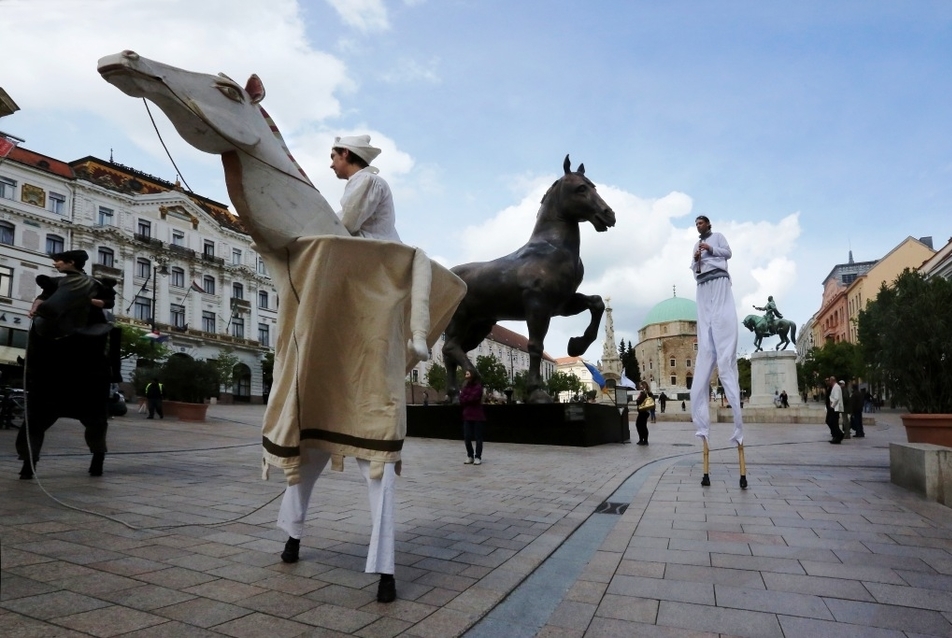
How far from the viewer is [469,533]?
4.08m

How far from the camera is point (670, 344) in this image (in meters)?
124

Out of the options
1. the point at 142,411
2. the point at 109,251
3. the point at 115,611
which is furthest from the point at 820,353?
the point at 115,611

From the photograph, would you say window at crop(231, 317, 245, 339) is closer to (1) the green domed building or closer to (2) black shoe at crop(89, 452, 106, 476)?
(2) black shoe at crop(89, 452, 106, 476)

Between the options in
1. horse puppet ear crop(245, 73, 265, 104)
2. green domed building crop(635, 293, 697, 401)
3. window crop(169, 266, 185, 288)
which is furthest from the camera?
green domed building crop(635, 293, 697, 401)

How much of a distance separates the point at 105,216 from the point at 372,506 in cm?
5471

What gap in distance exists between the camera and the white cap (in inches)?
135

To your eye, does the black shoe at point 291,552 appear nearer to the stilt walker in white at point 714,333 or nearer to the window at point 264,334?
the stilt walker in white at point 714,333

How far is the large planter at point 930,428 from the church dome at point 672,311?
402 feet

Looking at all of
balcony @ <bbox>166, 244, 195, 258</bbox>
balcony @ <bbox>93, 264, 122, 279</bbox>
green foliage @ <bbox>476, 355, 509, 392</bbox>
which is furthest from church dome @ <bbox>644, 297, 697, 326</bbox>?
balcony @ <bbox>93, 264, 122, 279</bbox>

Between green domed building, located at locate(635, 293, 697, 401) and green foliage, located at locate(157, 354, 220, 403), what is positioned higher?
green domed building, located at locate(635, 293, 697, 401)

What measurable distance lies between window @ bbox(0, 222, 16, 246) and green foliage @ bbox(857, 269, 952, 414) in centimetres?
5052

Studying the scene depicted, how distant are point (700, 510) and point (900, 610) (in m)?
2.37

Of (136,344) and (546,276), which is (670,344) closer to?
(136,344)

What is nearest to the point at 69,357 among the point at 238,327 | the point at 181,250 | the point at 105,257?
the point at 105,257
